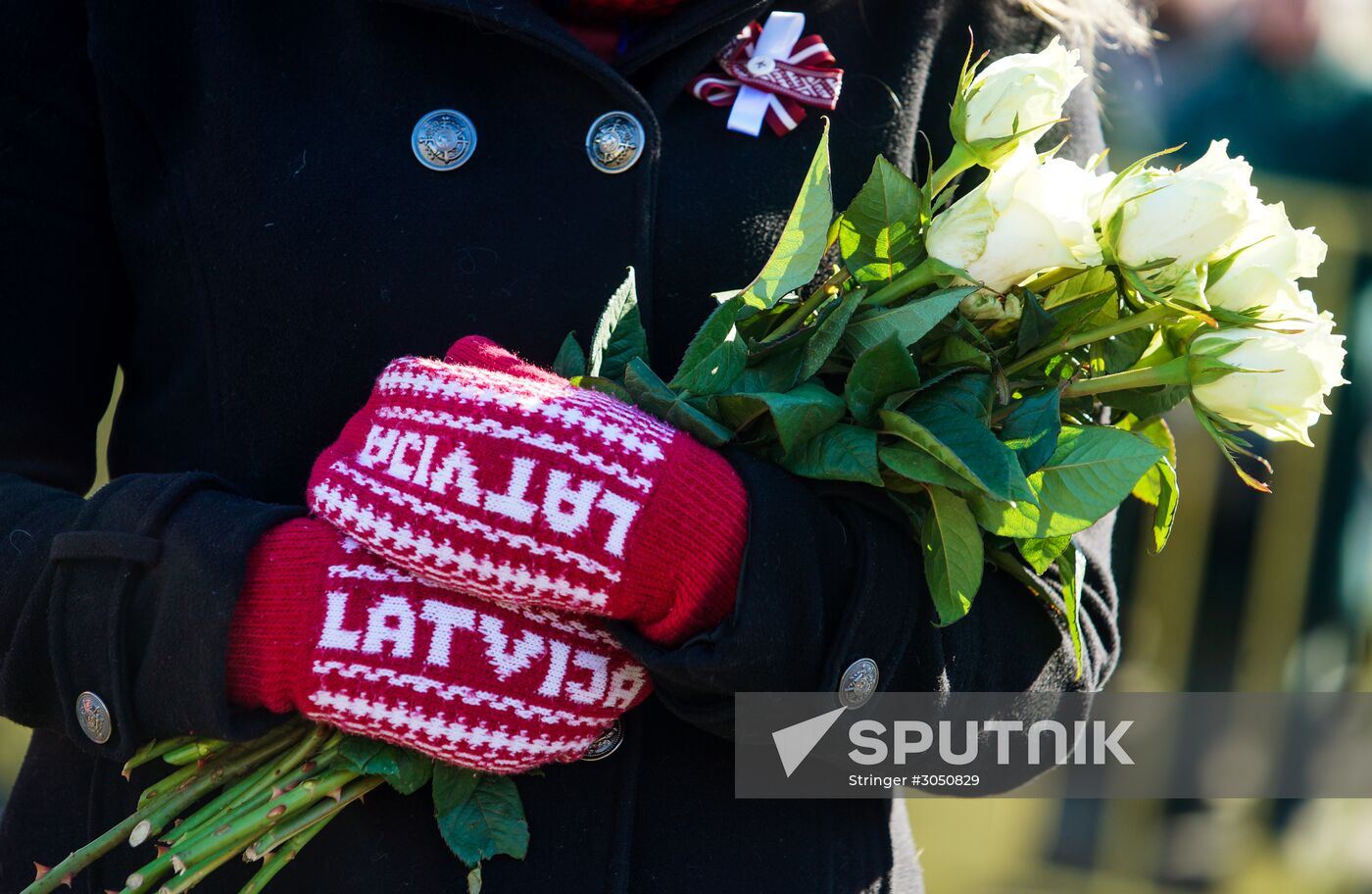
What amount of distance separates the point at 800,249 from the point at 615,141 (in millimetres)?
241

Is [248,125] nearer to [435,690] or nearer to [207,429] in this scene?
[207,429]

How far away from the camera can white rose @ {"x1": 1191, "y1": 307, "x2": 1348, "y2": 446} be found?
3.19ft

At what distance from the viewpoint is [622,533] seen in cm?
96

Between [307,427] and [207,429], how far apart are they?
0.10 metres

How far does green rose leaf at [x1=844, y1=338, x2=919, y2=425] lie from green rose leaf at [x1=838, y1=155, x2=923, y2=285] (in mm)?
83

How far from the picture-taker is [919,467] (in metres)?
0.99

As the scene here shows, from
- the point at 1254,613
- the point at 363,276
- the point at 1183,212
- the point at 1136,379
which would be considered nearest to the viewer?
the point at 1183,212

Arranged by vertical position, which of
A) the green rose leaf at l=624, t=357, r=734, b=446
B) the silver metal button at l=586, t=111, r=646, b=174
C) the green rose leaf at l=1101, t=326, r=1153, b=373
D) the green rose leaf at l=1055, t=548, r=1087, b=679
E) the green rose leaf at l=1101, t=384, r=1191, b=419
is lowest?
the green rose leaf at l=1055, t=548, r=1087, b=679

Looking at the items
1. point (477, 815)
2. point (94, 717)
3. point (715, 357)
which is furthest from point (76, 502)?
point (715, 357)

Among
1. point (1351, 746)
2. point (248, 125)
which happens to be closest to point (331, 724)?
point (248, 125)

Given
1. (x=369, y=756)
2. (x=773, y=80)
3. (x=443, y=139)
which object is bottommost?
→ (x=369, y=756)

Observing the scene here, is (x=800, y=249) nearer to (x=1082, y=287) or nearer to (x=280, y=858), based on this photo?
(x=1082, y=287)
